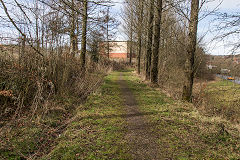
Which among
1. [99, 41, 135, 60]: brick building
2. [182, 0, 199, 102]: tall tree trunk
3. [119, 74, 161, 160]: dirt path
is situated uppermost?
[99, 41, 135, 60]: brick building

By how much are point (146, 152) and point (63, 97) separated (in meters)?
4.45

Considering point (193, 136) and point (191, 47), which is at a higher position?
point (191, 47)

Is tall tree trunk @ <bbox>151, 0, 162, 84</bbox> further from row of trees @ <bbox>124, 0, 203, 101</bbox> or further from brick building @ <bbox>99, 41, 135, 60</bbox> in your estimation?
brick building @ <bbox>99, 41, 135, 60</bbox>

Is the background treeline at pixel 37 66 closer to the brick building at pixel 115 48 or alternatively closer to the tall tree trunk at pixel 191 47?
the tall tree trunk at pixel 191 47

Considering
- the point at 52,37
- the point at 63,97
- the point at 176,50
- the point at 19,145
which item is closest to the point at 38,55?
the point at 52,37

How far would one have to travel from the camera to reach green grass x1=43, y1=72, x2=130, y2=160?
9.78 feet

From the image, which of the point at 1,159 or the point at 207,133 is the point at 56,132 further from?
the point at 207,133

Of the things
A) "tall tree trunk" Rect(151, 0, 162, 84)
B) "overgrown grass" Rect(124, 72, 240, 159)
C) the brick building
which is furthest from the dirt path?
the brick building

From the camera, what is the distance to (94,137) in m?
3.62

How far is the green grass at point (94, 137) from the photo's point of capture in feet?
9.78

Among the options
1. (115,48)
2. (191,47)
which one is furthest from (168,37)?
(115,48)

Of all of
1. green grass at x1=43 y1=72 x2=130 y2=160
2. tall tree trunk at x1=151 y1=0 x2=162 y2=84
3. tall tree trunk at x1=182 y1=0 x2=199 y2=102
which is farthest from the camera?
tall tree trunk at x1=151 y1=0 x2=162 y2=84

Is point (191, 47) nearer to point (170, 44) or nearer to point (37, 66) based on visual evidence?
point (37, 66)

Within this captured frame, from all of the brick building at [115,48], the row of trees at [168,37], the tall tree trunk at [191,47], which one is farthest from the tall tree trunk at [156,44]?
the brick building at [115,48]
